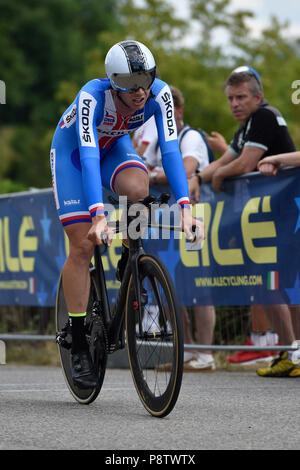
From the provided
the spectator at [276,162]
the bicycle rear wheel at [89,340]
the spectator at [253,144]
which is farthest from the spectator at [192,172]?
the bicycle rear wheel at [89,340]

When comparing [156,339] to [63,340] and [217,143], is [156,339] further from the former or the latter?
[217,143]

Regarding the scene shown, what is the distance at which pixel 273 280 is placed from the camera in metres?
7.07

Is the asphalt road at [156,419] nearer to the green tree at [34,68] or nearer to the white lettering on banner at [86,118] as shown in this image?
the white lettering on banner at [86,118]

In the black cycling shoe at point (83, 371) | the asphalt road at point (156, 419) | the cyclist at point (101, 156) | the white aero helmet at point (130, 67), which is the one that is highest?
the white aero helmet at point (130, 67)

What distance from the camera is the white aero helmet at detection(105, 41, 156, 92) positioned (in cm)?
491

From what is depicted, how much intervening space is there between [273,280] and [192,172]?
58.8 inches

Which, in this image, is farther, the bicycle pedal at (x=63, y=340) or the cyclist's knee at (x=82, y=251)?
the bicycle pedal at (x=63, y=340)

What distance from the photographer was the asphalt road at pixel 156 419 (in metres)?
3.99

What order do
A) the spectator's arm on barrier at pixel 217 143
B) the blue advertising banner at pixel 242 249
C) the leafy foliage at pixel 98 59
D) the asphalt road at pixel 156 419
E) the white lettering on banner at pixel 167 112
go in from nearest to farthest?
the asphalt road at pixel 156 419 → the white lettering on banner at pixel 167 112 → the blue advertising banner at pixel 242 249 → the spectator's arm on barrier at pixel 217 143 → the leafy foliage at pixel 98 59

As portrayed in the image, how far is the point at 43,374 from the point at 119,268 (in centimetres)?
272

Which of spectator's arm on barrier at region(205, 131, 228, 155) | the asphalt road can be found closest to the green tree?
spectator's arm on barrier at region(205, 131, 228, 155)

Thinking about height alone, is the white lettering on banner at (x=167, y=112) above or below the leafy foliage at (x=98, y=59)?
below

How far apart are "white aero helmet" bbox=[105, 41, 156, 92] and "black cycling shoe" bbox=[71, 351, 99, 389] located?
1.67 m

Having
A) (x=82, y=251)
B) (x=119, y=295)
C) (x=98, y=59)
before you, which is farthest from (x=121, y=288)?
(x=98, y=59)
